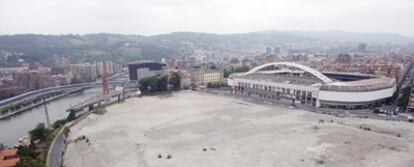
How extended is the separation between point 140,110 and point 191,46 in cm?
15474

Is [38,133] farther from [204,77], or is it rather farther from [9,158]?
[204,77]

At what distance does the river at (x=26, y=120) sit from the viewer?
3519 centimetres

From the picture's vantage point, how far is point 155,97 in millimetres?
52844

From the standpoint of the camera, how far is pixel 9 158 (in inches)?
867

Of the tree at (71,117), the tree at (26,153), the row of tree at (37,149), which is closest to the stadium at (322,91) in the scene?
the tree at (71,117)

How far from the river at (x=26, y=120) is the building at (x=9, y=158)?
10786 mm

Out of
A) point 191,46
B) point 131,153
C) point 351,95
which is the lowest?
point 131,153

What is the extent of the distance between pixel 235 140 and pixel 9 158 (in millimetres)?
20344

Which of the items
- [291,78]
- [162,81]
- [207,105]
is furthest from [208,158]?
[162,81]

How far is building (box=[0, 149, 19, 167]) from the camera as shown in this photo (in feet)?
67.9

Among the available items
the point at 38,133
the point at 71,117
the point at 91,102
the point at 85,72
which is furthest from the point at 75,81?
the point at 38,133

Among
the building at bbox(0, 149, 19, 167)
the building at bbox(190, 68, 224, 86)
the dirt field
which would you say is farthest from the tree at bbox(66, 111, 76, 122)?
the building at bbox(190, 68, 224, 86)

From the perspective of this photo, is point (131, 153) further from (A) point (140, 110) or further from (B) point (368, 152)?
(B) point (368, 152)

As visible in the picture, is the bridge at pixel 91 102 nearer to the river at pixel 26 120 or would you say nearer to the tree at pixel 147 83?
the river at pixel 26 120
